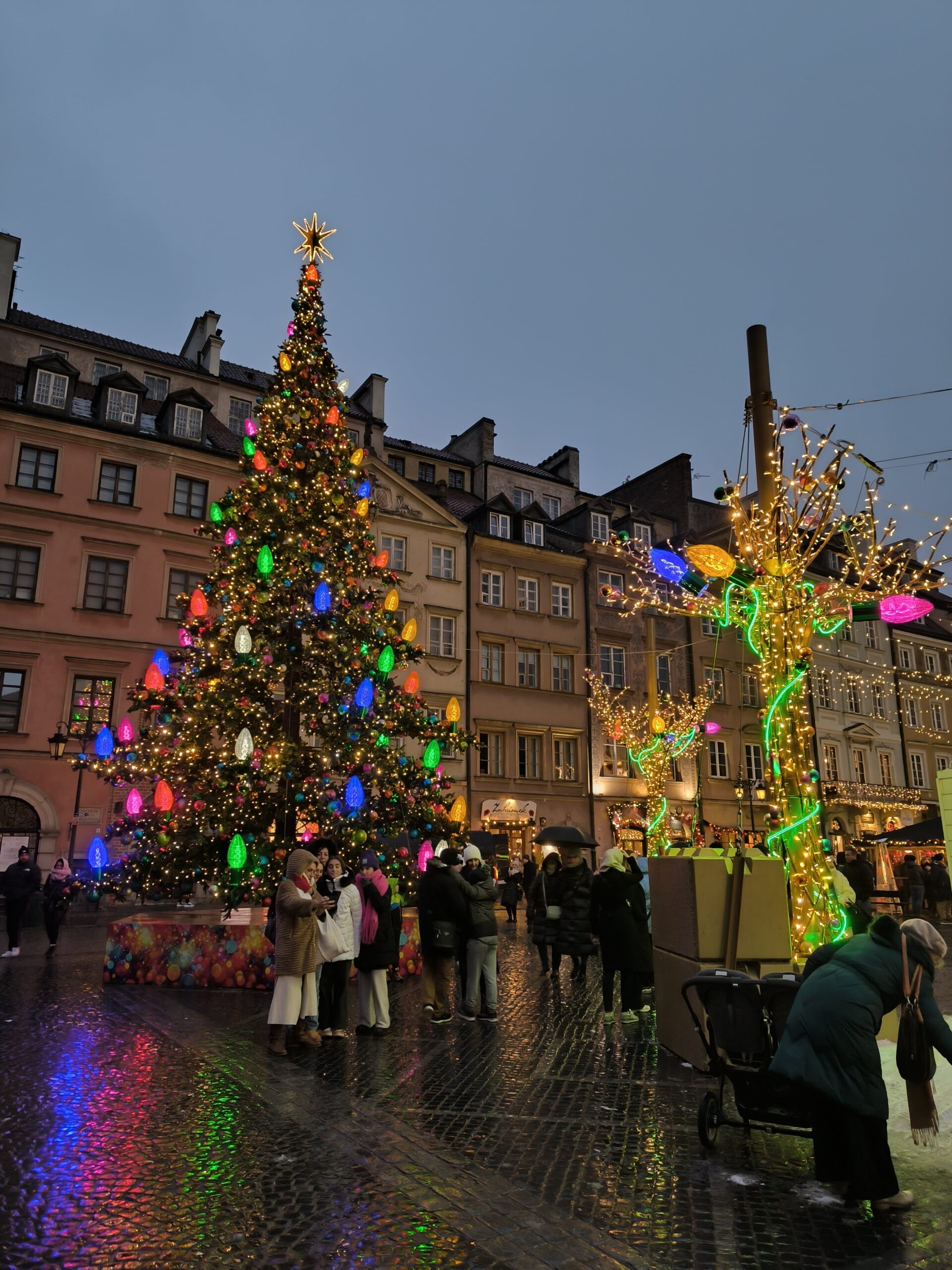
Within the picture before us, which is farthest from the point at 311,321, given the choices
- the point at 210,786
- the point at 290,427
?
the point at 210,786

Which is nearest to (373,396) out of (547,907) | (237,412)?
(237,412)

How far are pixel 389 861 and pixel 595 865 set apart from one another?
23.1 m

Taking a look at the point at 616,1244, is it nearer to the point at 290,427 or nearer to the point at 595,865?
the point at 290,427

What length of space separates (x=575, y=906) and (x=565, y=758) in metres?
23.5

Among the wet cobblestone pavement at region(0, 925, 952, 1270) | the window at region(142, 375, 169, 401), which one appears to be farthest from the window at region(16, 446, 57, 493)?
the wet cobblestone pavement at region(0, 925, 952, 1270)

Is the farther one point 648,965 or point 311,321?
point 311,321

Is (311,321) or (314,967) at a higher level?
(311,321)

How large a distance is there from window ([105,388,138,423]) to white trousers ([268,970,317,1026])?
24.7m

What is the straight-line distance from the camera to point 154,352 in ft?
107

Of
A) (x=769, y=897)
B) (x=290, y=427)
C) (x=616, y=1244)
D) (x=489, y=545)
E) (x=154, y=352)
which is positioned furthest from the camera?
(x=489, y=545)

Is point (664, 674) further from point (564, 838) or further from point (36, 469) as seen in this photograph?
point (564, 838)

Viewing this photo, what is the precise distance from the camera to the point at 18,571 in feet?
86.3

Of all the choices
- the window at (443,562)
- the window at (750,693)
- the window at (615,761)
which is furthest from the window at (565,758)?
the window at (750,693)

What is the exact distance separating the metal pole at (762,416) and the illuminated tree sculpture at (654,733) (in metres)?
12.1
